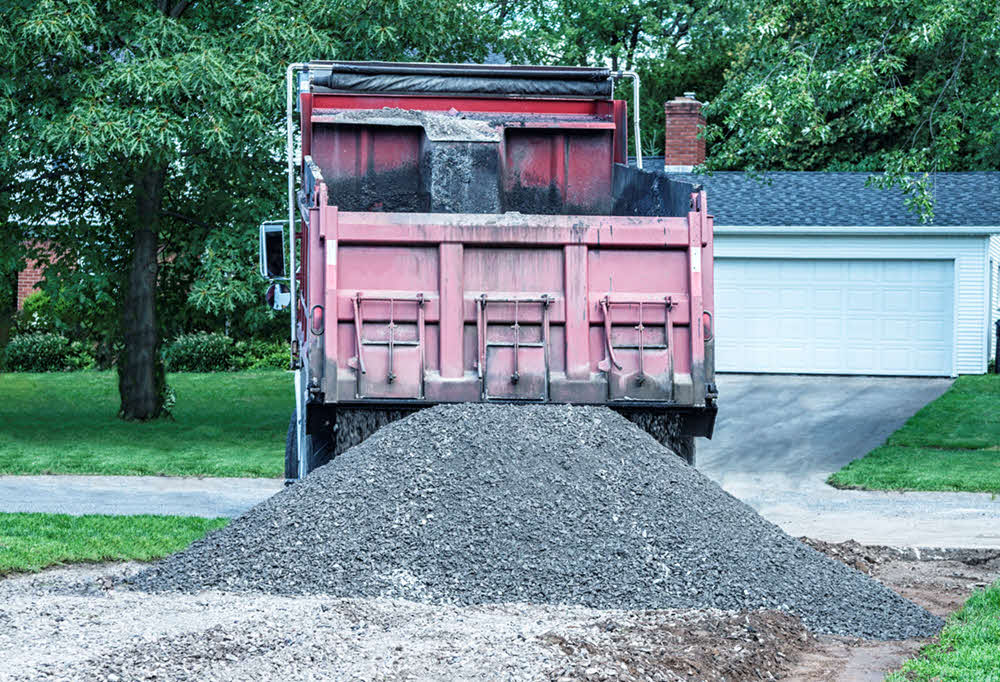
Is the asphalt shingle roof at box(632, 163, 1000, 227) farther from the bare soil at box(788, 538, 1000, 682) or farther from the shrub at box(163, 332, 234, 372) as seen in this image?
the bare soil at box(788, 538, 1000, 682)

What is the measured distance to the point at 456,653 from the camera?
6.20 metres

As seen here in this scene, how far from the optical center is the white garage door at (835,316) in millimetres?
23953

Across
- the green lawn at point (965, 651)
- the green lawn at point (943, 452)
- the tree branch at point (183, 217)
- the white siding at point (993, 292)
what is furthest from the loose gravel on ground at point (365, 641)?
the white siding at point (993, 292)

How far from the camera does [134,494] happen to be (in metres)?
13.4

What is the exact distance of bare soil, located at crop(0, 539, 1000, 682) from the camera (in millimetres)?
5914

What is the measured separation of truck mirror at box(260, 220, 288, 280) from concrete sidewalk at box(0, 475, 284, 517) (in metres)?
2.25

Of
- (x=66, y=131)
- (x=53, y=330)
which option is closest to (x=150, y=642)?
(x=66, y=131)

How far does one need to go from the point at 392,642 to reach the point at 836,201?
67.7 feet

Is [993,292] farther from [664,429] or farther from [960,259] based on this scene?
[664,429]

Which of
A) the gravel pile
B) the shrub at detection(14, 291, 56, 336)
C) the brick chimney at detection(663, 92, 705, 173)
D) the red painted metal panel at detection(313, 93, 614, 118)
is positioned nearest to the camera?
the gravel pile

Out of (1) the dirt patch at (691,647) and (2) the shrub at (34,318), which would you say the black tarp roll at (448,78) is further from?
(2) the shrub at (34,318)

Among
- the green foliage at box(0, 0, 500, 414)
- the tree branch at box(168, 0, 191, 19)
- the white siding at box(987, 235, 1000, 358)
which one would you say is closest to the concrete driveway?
the white siding at box(987, 235, 1000, 358)

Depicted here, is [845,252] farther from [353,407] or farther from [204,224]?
[353,407]

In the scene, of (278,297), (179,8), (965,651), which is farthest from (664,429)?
(179,8)
